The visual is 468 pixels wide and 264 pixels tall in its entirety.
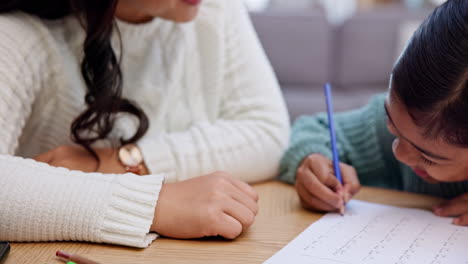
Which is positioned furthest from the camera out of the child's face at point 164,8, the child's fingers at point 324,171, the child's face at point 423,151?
the child's face at point 164,8

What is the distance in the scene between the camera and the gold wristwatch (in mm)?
838

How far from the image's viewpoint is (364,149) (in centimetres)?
99

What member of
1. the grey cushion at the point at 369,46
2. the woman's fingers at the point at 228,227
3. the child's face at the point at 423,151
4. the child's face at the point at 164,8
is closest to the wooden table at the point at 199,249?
the woman's fingers at the point at 228,227

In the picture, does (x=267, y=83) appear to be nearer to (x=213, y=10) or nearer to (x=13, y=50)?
(x=213, y=10)

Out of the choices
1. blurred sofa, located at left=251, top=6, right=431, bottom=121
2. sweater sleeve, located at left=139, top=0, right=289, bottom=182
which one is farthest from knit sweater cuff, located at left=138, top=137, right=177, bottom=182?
blurred sofa, located at left=251, top=6, right=431, bottom=121

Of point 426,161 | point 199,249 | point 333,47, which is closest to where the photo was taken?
point 199,249

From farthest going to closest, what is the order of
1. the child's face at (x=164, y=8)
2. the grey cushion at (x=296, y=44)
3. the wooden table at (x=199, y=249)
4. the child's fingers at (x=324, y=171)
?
the grey cushion at (x=296, y=44)
the child's face at (x=164, y=8)
the child's fingers at (x=324, y=171)
the wooden table at (x=199, y=249)

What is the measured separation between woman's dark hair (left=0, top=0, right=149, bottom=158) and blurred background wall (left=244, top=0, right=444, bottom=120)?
1.87 meters

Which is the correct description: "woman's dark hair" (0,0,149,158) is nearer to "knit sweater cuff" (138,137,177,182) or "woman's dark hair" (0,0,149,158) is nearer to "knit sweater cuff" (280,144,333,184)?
"knit sweater cuff" (138,137,177,182)

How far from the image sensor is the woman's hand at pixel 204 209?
0.64m

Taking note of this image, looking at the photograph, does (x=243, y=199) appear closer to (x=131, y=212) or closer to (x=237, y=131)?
(x=131, y=212)

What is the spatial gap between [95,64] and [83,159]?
0.17 meters

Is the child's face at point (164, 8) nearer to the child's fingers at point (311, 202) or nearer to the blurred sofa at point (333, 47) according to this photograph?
the child's fingers at point (311, 202)

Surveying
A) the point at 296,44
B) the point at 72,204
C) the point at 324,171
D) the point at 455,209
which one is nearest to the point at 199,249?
the point at 72,204
